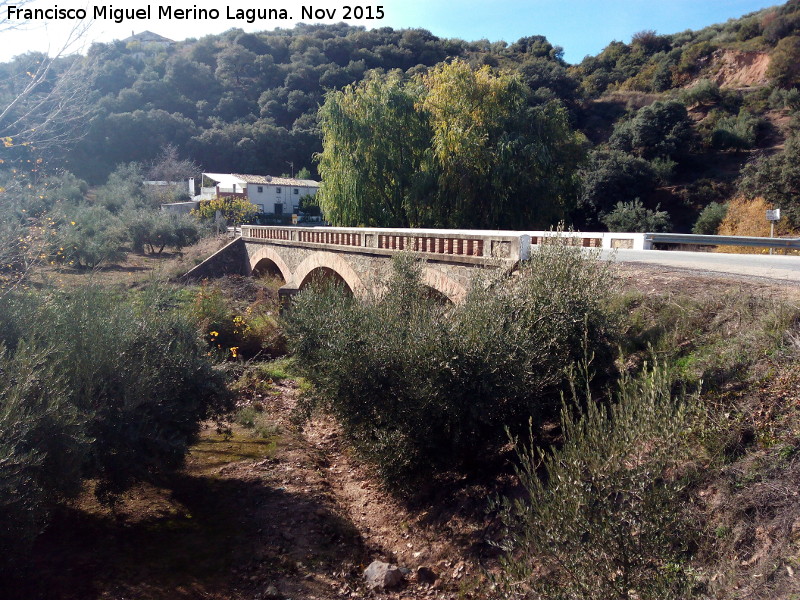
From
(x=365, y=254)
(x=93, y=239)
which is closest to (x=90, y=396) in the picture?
(x=365, y=254)

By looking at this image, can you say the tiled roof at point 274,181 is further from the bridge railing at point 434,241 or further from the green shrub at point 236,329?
the green shrub at point 236,329

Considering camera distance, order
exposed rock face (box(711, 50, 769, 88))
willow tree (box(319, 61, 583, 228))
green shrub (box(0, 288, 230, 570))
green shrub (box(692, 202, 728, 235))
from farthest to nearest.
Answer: exposed rock face (box(711, 50, 769, 88)) < green shrub (box(692, 202, 728, 235)) < willow tree (box(319, 61, 583, 228)) < green shrub (box(0, 288, 230, 570))

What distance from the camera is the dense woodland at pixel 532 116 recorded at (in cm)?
1631

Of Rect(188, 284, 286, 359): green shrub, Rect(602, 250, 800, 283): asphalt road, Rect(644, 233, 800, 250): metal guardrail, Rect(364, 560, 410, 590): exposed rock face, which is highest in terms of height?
Rect(644, 233, 800, 250): metal guardrail

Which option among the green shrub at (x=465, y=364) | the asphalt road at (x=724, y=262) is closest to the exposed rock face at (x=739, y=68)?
the asphalt road at (x=724, y=262)

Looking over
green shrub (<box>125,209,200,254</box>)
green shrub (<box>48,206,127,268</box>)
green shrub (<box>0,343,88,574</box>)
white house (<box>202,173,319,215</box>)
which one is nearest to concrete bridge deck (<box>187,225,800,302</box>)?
green shrub (<box>48,206,127,268</box>)

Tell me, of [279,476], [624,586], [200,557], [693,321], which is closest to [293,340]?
[279,476]

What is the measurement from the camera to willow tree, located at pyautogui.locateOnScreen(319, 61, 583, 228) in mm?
15266

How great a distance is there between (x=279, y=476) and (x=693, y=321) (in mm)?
5658

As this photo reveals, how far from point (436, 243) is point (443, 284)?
Answer: 738 mm

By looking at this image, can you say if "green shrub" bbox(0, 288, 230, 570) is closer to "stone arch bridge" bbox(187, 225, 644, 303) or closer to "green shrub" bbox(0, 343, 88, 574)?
"green shrub" bbox(0, 343, 88, 574)

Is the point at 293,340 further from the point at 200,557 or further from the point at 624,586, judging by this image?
the point at 624,586

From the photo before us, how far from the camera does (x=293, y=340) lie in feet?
27.2

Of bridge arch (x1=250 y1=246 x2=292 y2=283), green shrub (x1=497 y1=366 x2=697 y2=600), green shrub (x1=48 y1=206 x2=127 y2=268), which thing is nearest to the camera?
green shrub (x1=497 y1=366 x2=697 y2=600)
